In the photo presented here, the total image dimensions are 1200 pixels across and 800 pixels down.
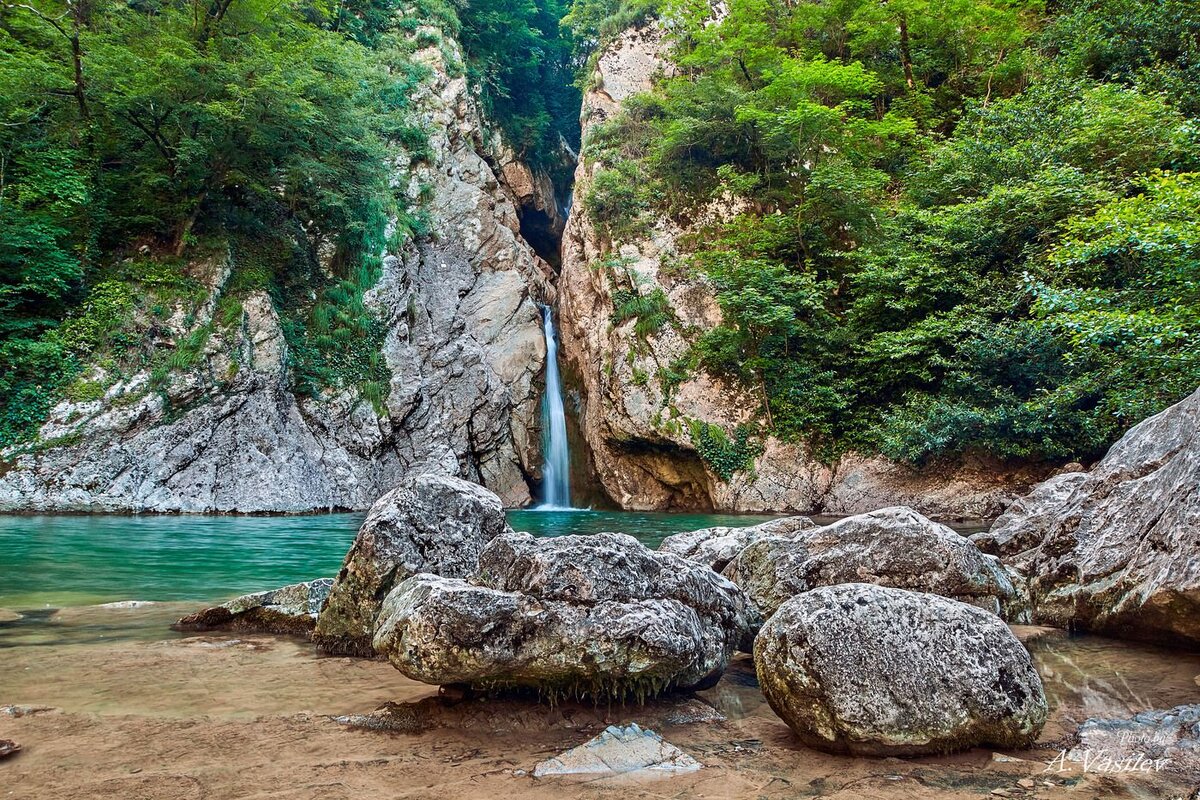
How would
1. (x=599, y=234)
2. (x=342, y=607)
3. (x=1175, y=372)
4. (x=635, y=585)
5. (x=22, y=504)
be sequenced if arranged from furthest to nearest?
(x=599, y=234), (x=22, y=504), (x=1175, y=372), (x=342, y=607), (x=635, y=585)

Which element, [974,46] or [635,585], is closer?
[635,585]

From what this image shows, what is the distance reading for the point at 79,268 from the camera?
1582 centimetres

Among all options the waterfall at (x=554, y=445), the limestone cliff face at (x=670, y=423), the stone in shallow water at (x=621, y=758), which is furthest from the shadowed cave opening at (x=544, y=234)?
the stone in shallow water at (x=621, y=758)

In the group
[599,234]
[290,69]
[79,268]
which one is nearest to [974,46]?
[599,234]

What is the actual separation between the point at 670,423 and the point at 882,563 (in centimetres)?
1480

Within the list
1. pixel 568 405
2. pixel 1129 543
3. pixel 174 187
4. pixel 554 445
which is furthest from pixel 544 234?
pixel 1129 543

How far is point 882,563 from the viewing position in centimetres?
459

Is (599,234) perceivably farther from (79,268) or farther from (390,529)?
(390,529)

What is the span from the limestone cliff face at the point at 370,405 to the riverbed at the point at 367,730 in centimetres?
1080

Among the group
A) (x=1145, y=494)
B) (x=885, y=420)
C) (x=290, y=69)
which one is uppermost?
(x=290, y=69)

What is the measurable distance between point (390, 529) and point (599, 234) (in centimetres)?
1970

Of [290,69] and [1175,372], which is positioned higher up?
[290,69]

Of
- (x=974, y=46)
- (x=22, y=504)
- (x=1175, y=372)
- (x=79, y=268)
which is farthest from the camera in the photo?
(x=974, y=46)

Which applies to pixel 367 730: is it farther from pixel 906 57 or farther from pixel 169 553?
pixel 906 57
